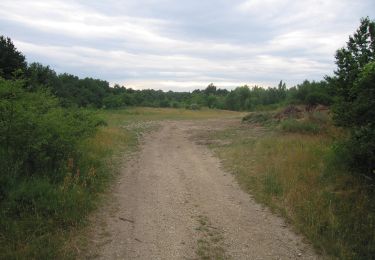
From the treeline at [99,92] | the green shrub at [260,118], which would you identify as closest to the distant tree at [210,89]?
the treeline at [99,92]

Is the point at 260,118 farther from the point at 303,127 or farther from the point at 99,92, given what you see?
the point at 99,92

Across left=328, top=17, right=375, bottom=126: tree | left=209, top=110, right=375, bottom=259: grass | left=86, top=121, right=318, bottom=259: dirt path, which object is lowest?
left=86, top=121, right=318, bottom=259: dirt path

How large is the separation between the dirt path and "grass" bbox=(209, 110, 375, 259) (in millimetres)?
361

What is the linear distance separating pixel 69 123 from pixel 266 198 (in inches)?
215

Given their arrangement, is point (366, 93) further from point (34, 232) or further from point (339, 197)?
point (34, 232)

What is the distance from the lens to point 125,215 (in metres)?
6.50

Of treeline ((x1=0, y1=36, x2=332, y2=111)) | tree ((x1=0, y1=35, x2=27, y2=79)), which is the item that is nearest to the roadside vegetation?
treeline ((x1=0, y1=36, x2=332, y2=111))

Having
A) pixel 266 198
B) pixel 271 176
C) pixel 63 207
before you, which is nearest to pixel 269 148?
pixel 271 176

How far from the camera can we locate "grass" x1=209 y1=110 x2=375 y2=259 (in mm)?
5508

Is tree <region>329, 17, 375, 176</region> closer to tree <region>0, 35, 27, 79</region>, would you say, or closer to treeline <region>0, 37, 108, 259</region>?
treeline <region>0, 37, 108, 259</region>

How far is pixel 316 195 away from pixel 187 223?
2921 mm

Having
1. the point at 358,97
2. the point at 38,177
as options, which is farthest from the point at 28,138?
the point at 358,97

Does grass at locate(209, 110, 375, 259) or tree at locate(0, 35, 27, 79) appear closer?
grass at locate(209, 110, 375, 259)

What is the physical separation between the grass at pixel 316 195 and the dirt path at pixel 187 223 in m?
0.36
